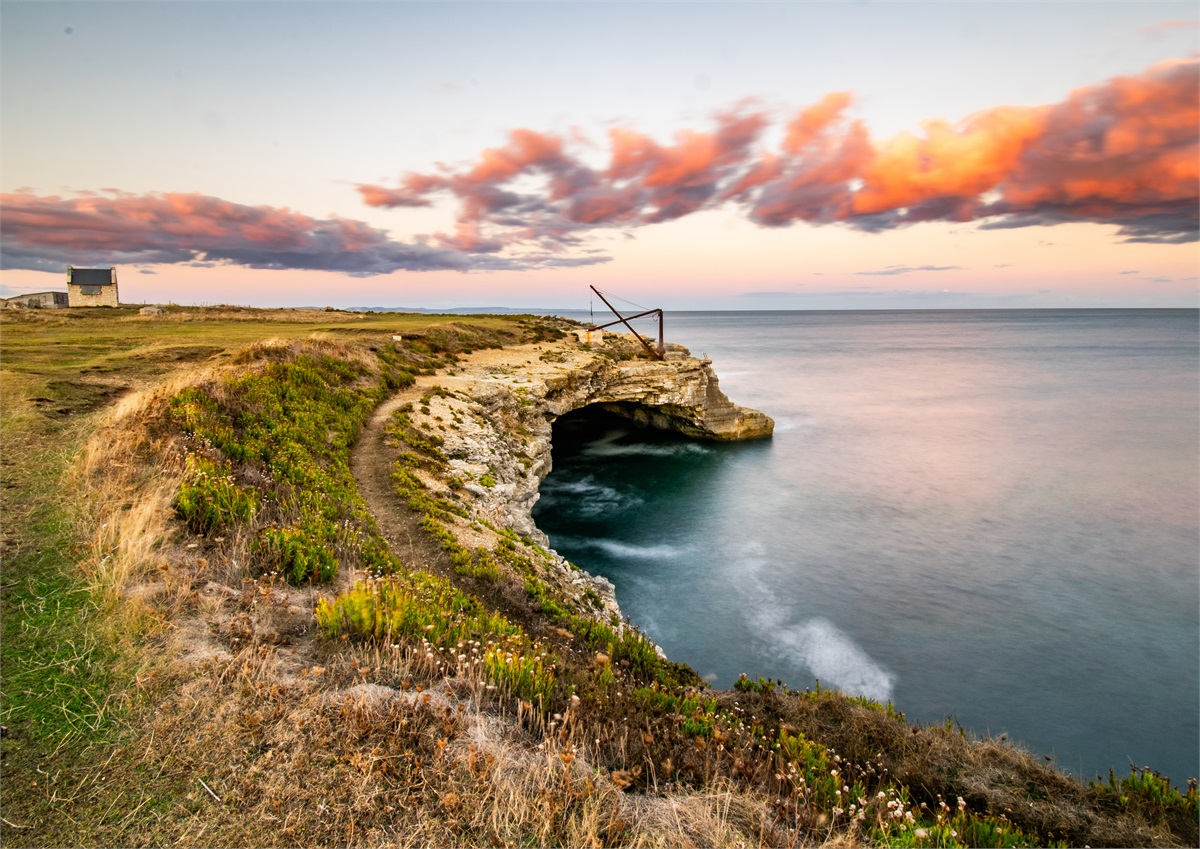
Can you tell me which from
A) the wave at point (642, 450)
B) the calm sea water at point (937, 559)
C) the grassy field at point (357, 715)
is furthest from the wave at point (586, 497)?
the grassy field at point (357, 715)

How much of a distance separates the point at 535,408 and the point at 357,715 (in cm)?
2433

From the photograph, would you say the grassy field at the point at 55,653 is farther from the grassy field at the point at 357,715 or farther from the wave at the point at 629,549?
the wave at the point at 629,549

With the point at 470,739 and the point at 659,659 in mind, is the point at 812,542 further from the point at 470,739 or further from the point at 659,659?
the point at 470,739

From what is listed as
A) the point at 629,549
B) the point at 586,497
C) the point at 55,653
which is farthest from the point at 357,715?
the point at 586,497

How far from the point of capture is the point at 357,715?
17.1 ft

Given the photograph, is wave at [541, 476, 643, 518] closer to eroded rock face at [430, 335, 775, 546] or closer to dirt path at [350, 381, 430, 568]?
eroded rock face at [430, 335, 775, 546]

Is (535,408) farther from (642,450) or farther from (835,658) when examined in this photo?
(835,658)

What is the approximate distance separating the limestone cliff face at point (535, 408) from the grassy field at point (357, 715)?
7546 mm

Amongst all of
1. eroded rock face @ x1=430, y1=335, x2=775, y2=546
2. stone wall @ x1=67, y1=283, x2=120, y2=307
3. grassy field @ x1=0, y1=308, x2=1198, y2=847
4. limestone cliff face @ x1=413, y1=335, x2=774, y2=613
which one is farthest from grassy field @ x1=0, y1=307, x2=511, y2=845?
stone wall @ x1=67, y1=283, x2=120, y2=307

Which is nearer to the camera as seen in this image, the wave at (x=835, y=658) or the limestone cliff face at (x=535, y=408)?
the wave at (x=835, y=658)

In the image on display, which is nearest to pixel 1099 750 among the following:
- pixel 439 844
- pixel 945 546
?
pixel 945 546

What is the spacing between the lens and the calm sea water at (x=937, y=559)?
16969 mm

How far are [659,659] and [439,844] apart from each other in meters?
6.40

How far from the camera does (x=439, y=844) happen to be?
420 centimetres
